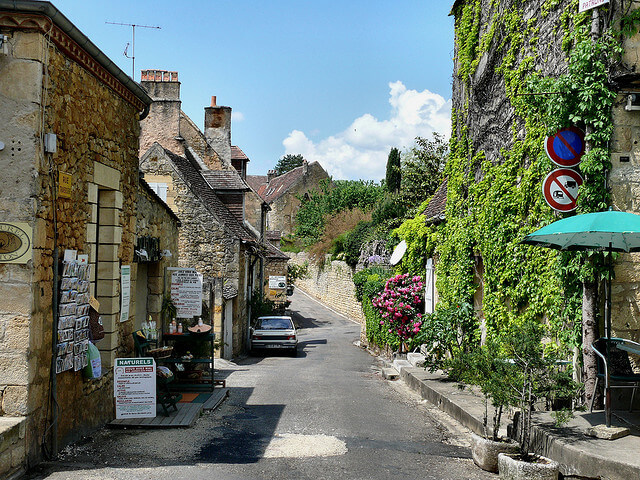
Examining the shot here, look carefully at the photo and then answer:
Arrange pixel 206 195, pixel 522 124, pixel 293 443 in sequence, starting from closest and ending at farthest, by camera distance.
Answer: pixel 293 443, pixel 522 124, pixel 206 195

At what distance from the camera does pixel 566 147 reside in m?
7.62

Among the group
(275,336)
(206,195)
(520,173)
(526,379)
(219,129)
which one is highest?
(219,129)

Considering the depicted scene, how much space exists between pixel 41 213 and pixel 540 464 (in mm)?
5282

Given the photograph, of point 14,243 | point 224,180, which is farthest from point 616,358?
point 224,180

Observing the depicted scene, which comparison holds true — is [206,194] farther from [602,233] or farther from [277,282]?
[602,233]

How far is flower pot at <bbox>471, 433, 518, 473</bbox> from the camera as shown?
20.5 ft

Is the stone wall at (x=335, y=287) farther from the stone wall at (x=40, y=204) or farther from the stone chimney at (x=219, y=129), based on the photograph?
the stone wall at (x=40, y=204)

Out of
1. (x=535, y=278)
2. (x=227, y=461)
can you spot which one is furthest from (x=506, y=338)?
(x=227, y=461)

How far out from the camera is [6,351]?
223 inches

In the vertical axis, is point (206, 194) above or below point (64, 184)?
above

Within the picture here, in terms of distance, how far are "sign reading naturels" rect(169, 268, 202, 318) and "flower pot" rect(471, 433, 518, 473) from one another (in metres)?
6.27

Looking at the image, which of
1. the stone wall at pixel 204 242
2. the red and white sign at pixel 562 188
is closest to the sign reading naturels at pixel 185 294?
the red and white sign at pixel 562 188

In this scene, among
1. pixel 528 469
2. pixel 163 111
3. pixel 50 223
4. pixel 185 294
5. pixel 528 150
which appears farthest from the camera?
pixel 163 111

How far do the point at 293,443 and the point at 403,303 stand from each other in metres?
9.15
